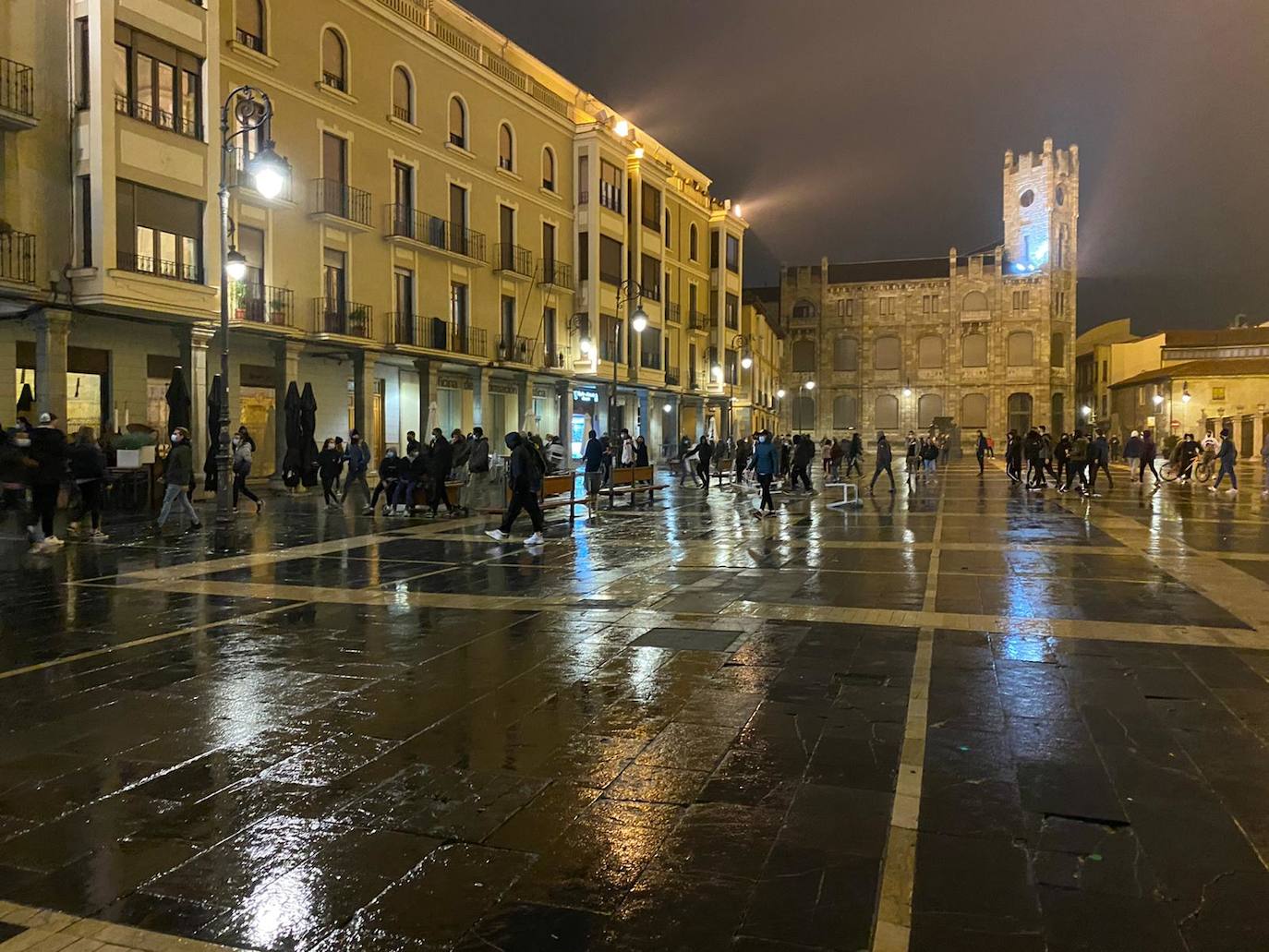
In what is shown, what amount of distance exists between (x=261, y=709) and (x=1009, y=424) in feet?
277

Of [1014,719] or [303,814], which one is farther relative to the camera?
[1014,719]

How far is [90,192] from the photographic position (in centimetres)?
2030

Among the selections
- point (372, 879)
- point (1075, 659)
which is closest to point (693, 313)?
point (1075, 659)

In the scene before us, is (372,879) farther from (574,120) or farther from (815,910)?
(574,120)

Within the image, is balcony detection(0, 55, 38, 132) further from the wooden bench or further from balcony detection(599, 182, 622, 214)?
balcony detection(599, 182, 622, 214)

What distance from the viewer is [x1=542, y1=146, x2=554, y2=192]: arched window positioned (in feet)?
121

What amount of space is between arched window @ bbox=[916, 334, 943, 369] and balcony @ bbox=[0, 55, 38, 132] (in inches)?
2964

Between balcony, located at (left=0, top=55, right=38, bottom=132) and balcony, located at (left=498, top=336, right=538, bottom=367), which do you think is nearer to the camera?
balcony, located at (left=0, top=55, right=38, bottom=132)

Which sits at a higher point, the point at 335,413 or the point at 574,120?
the point at 574,120

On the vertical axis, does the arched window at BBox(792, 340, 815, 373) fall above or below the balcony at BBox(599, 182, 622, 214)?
below

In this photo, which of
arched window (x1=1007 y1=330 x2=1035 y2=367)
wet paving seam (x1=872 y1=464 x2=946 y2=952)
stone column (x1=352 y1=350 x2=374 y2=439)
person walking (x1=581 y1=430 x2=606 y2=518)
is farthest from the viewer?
arched window (x1=1007 y1=330 x2=1035 y2=367)

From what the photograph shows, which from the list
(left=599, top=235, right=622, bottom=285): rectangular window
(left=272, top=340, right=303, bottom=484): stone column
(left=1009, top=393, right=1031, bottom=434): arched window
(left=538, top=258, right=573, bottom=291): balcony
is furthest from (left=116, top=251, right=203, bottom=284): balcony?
(left=1009, top=393, right=1031, bottom=434): arched window

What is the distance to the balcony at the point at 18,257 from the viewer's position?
Answer: 62.3 ft

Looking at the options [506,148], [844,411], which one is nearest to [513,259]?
[506,148]
